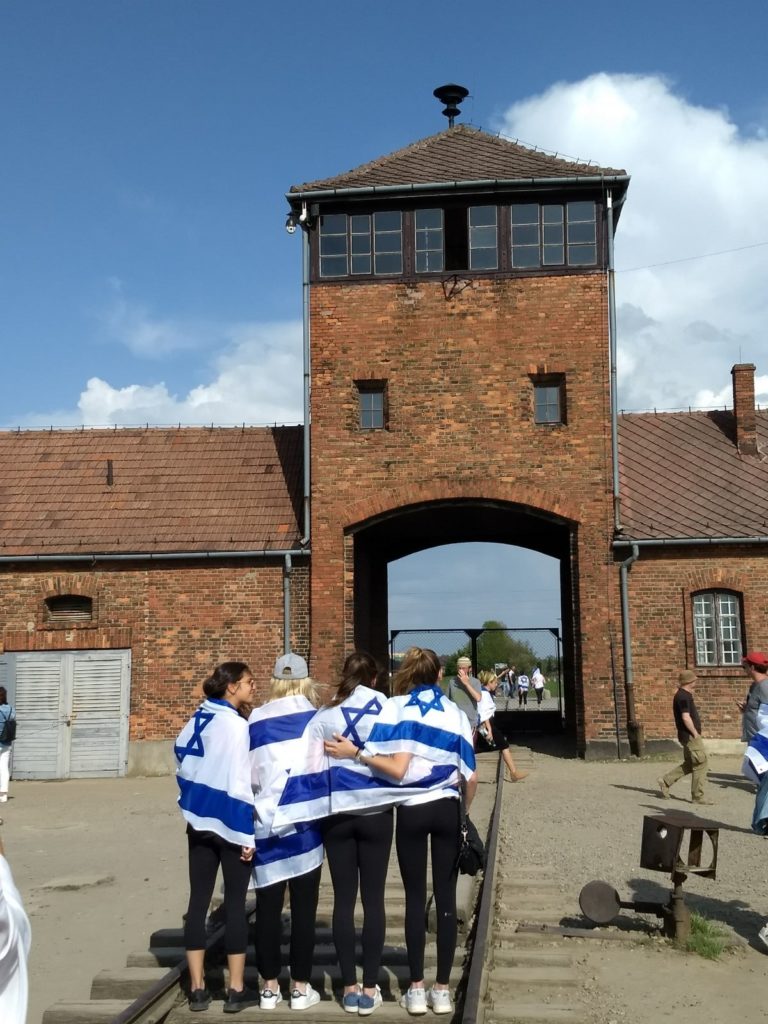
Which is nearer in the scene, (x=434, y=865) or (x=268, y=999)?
(x=268, y=999)

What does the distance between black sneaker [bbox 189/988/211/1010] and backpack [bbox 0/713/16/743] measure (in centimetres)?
1012

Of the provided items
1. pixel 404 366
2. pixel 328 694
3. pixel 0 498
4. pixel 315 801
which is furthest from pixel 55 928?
pixel 0 498

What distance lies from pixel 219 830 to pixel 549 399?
1485cm

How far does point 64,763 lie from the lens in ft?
62.4

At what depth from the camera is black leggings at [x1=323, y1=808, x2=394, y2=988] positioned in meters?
5.66

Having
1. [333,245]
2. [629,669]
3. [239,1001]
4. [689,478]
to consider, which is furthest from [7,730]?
[689,478]

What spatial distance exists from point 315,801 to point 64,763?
1467cm

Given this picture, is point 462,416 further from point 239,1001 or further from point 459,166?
point 239,1001

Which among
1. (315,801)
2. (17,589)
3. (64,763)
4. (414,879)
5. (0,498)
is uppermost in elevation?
(0,498)

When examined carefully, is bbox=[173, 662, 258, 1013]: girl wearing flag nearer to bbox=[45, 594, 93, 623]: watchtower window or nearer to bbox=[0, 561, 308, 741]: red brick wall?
bbox=[0, 561, 308, 741]: red brick wall

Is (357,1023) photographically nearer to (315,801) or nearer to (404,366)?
(315,801)

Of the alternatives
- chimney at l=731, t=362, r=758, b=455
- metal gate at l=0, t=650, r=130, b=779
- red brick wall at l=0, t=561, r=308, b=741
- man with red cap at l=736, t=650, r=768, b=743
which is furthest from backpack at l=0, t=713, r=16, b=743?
chimney at l=731, t=362, r=758, b=455

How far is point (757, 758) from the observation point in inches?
302

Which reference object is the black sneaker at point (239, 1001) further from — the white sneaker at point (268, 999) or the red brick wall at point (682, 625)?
the red brick wall at point (682, 625)
